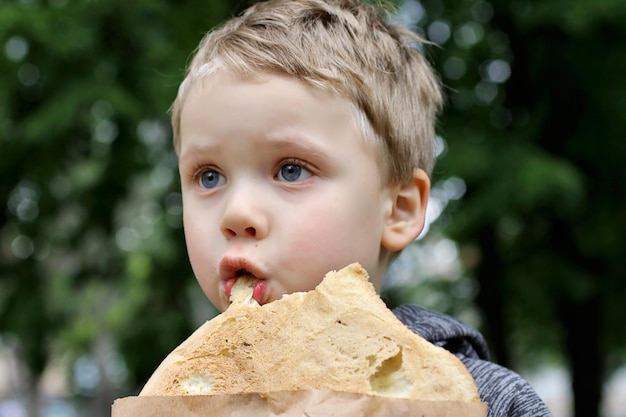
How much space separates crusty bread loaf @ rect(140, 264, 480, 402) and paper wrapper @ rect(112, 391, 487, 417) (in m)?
0.03

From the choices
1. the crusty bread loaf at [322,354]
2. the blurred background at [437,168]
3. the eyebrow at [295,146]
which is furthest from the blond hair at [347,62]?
the blurred background at [437,168]

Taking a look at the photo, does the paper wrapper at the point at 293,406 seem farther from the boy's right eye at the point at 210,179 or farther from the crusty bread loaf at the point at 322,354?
the boy's right eye at the point at 210,179

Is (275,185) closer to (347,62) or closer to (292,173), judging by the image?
(292,173)

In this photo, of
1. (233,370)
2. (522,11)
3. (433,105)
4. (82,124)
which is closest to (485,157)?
(522,11)

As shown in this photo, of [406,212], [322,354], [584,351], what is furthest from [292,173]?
[584,351]

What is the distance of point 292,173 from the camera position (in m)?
1.74

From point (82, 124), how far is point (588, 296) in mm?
5126

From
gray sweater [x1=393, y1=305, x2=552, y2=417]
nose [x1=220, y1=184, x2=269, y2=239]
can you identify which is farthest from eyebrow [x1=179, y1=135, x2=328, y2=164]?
gray sweater [x1=393, y1=305, x2=552, y2=417]

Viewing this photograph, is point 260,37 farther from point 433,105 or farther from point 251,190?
point 433,105

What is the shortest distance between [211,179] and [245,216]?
194 millimetres

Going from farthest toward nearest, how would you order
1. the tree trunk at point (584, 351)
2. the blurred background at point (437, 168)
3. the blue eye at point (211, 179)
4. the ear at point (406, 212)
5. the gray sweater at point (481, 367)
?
1. the tree trunk at point (584, 351)
2. the blurred background at point (437, 168)
3. the ear at point (406, 212)
4. the blue eye at point (211, 179)
5. the gray sweater at point (481, 367)

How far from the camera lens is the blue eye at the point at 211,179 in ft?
5.90

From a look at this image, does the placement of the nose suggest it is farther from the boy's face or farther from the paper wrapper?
the paper wrapper

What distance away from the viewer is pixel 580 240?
7.50m
